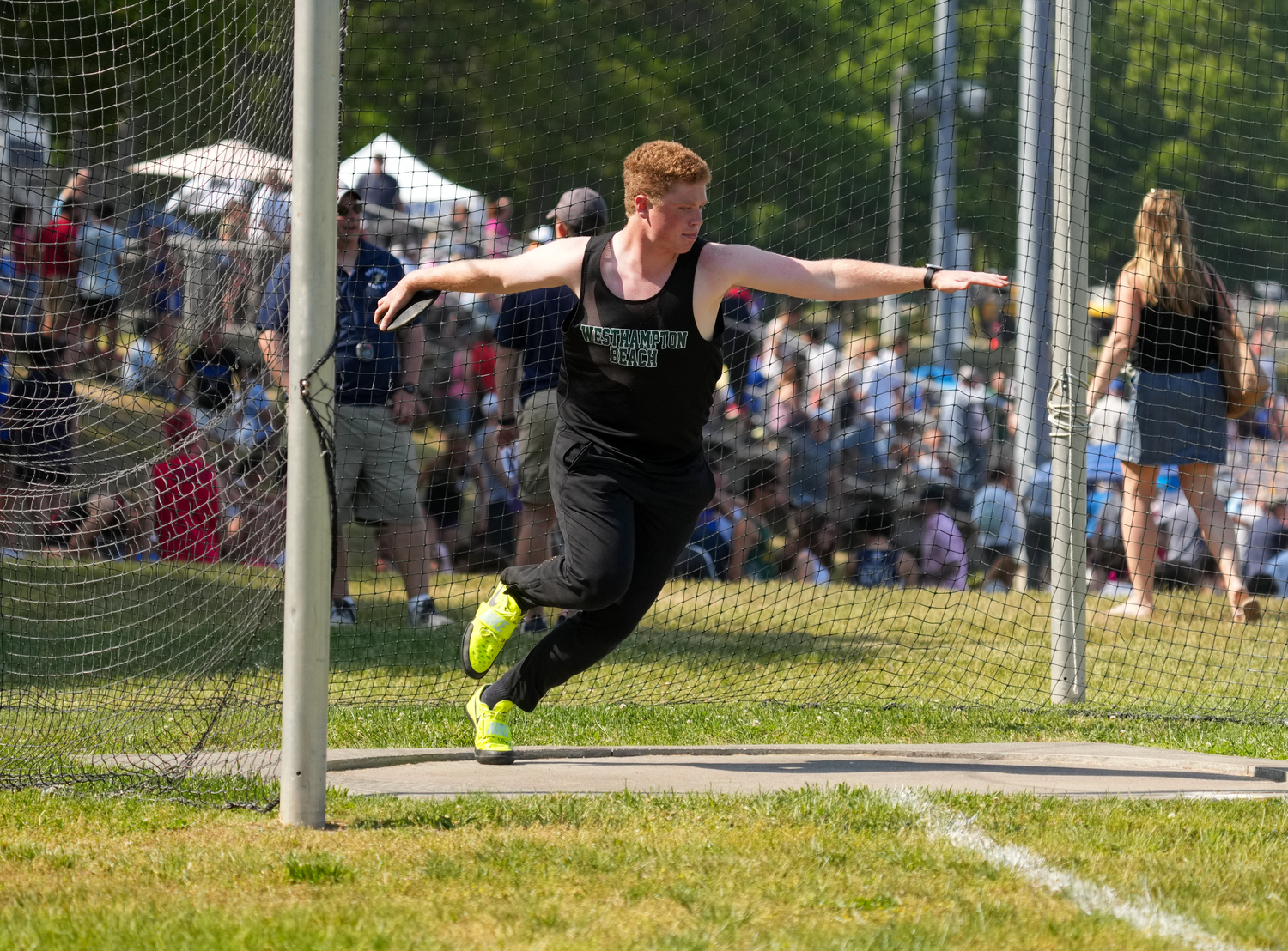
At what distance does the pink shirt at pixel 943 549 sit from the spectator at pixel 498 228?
405 cm

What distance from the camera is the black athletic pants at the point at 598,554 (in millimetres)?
4668

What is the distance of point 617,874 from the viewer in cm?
341

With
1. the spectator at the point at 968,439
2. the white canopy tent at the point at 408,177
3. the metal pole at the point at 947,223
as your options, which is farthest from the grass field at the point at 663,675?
the spectator at the point at 968,439

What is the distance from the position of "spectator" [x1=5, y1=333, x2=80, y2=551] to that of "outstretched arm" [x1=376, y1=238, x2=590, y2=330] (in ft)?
8.42

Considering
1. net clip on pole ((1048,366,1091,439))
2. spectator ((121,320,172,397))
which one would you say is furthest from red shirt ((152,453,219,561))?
net clip on pole ((1048,366,1091,439))

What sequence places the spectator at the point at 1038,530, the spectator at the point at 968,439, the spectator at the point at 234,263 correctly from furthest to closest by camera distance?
the spectator at the point at 968,439 < the spectator at the point at 1038,530 < the spectator at the point at 234,263

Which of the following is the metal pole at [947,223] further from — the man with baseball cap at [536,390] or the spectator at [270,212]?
the spectator at [270,212]

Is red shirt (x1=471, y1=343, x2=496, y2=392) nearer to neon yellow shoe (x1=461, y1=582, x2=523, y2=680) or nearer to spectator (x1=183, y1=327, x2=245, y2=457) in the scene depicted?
spectator (x1=183, y1=327, x2=245, y2=457)

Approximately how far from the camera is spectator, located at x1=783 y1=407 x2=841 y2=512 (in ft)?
35.7

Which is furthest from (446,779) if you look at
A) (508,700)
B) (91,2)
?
(91,2)

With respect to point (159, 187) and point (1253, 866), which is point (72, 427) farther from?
point (1253, 866)

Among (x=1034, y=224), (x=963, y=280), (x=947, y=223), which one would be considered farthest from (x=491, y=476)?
(x=963, y=280)

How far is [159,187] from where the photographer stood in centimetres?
710

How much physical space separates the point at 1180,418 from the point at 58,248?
249 inches
